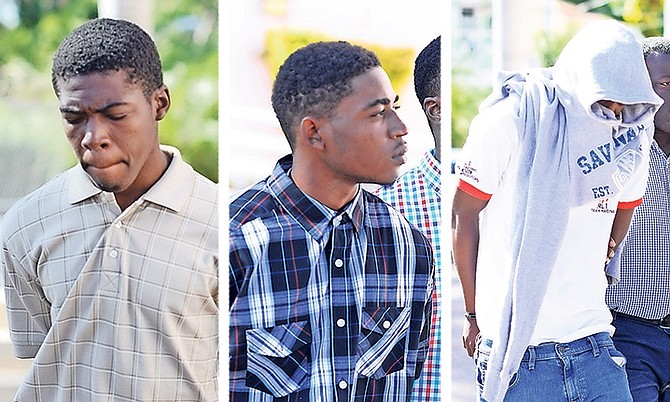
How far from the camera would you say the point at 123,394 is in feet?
8.00

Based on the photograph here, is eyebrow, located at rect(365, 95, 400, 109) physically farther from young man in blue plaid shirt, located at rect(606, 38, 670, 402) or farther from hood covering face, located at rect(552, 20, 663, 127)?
young man in blue plaid shirt, located at rect(606, 38, 670, 402)

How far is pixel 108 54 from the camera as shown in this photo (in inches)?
92.7

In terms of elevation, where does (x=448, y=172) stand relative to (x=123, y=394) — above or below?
above

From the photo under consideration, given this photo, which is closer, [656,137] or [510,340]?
[510,340]

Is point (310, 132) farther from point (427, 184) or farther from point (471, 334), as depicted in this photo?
point (471, 334)

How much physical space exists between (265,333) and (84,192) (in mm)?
599

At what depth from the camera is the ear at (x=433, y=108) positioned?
2594mm

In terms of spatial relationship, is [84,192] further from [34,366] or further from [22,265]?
[34,366]

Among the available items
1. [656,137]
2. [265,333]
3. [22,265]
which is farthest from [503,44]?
[22,265]

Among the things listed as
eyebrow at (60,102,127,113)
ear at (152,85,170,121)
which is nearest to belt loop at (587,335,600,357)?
ear at (152,85,170,121)

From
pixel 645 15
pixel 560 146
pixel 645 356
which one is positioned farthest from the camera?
pixel 645 15

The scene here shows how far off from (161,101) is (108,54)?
0.18 metres

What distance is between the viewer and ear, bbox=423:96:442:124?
102 inches

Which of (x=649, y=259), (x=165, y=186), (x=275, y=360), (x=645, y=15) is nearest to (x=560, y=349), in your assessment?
(x=649, y=259)
